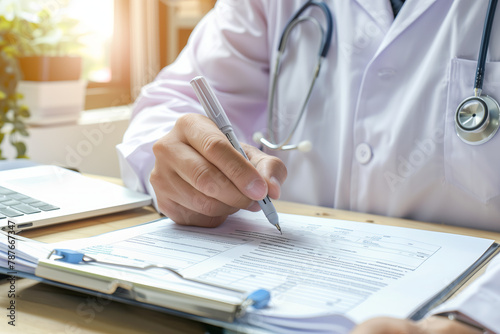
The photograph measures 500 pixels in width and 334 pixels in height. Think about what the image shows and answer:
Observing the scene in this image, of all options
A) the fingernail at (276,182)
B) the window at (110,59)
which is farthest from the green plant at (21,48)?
the fingernail at (276,182)

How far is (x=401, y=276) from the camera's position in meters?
0.47

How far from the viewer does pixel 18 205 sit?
2.21 ft

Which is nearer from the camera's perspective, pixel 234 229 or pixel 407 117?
pixel 234 229

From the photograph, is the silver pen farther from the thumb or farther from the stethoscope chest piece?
the stethoscope chest piece

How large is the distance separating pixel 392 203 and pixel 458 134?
147 millimetres

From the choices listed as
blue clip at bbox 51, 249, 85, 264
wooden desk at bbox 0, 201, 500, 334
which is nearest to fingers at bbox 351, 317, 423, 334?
wooden desk at bbox 0, 201, 500, 334

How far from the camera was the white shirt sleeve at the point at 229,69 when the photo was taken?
98cm

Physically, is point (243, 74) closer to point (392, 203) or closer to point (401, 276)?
point (392, 203)

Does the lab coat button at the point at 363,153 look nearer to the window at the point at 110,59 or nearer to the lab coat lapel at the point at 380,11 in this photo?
the lab coat lapel at the point at 380,11

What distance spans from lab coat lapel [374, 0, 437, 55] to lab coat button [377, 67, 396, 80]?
33mm

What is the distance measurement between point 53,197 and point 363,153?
1.50ft

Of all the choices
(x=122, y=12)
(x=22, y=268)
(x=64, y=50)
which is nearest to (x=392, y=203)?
(x=22, y=268)

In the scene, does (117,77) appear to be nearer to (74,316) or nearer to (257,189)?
(257,189)

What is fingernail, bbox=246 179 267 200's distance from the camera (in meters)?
0.59
